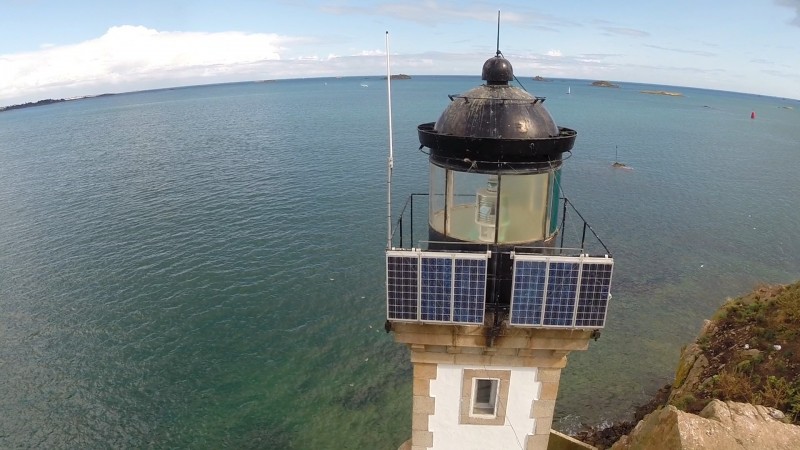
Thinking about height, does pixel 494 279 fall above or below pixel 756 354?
above

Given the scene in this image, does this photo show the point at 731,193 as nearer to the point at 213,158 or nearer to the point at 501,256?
the point at 501,256

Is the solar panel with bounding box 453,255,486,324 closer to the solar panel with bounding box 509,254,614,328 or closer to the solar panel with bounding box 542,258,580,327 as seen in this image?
the solar panel with bounding box 509,254,614,328

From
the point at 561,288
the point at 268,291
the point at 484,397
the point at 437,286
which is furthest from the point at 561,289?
the point at 268,291

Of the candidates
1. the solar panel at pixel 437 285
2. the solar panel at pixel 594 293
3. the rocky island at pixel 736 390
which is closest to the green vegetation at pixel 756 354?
the rocky island at pixel 736 390

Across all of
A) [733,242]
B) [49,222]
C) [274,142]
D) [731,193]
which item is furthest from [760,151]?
[49,222]

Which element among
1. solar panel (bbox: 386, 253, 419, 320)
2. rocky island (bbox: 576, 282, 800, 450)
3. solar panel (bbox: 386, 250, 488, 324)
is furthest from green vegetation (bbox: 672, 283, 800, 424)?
solar panel (bbox: 386, 253, 419, 320)

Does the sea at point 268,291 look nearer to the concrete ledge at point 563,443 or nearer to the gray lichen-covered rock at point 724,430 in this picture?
the concrete ledge at point 563,443

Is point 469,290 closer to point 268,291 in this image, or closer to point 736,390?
point 736,390
